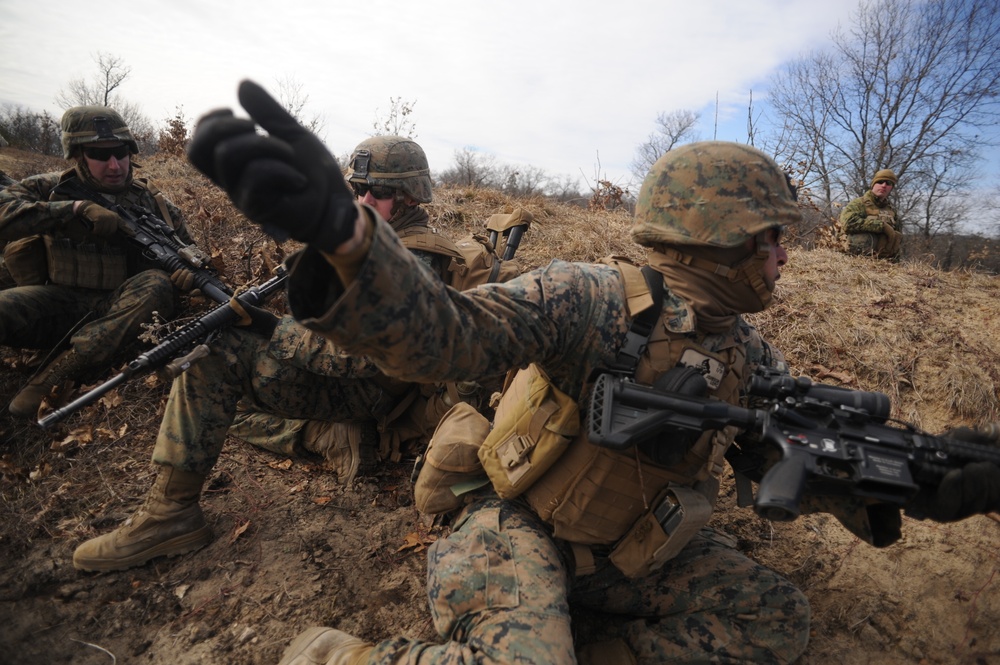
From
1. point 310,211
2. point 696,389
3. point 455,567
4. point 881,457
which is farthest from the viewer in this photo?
point 455,567

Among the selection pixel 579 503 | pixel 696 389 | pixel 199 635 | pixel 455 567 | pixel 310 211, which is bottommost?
pixel 199 635

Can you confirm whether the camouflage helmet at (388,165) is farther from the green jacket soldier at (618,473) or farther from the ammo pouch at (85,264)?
the ammo pouch at (85,264)

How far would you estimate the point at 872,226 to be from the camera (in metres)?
8.60

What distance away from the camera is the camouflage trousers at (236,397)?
3055 millimetres

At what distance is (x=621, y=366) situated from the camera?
6.53 feet

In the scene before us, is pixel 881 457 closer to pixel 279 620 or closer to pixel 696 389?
pixel 696 389

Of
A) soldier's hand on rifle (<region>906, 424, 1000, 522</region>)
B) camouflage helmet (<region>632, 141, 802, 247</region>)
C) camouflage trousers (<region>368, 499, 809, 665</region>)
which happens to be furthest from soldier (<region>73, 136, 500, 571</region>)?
soldier's hand on rifle (<region>906, 424, 1000, 522</region>)

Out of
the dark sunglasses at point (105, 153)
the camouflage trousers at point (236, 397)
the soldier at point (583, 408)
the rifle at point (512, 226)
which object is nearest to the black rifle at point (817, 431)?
the soldier at point (583, 408)

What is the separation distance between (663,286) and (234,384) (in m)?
2.52

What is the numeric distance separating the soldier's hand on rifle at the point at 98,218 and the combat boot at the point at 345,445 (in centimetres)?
246

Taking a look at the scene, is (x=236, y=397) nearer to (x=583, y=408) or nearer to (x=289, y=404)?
(x=289, y=404)

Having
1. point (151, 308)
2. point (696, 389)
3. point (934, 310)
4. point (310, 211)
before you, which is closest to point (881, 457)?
point (696, 389)

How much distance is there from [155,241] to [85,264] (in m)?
0.56

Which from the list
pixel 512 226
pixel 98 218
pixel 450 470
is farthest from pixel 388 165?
pixel 98 218
